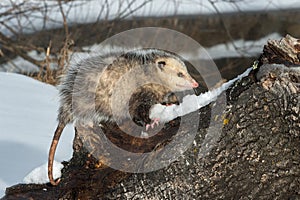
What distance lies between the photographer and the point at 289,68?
2.11 meters

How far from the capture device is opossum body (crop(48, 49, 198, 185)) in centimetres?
281

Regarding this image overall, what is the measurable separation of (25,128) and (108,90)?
4.30 feet

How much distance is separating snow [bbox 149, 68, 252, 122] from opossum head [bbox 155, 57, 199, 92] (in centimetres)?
37

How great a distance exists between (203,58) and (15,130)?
3.70 meters

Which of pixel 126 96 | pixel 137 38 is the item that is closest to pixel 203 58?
pixel 137 38

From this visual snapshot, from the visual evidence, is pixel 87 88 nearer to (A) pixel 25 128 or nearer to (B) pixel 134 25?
(A) pixel 25 128

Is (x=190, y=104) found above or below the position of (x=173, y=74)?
below

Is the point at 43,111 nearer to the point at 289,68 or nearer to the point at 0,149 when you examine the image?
the point at 0,149

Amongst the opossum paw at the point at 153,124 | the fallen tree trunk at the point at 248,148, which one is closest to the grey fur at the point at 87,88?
the opossum paw at the point at 153,124

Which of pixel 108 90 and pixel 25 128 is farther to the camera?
pixel 25 128

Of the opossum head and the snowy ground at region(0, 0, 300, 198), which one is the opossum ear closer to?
the opossum head

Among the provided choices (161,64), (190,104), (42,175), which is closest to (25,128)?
(42,175)

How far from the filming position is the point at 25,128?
3.97 m

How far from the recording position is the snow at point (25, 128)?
3373mm
